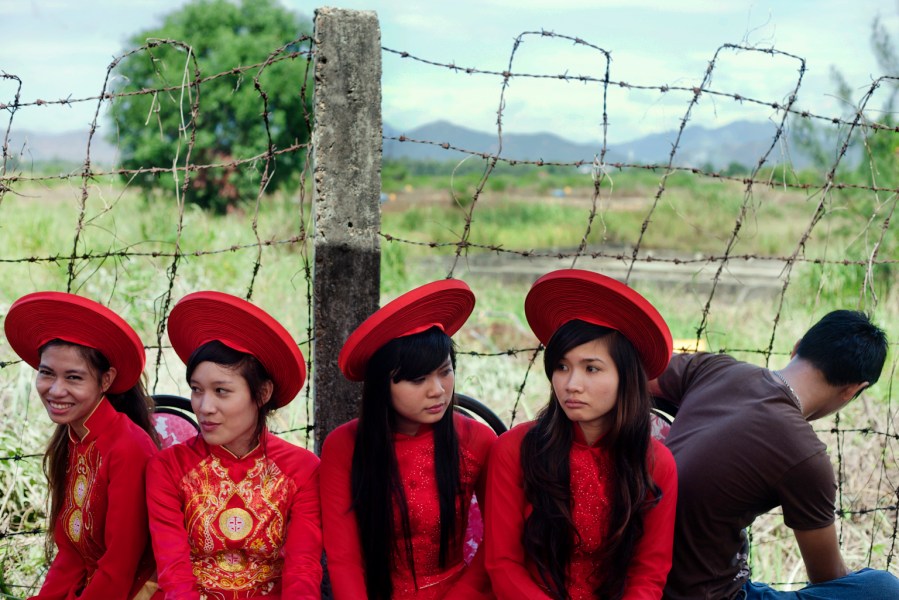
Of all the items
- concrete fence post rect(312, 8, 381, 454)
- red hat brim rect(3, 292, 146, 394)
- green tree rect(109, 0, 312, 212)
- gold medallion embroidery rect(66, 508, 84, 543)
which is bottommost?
gold medallion embroidery rect(66, 508, 84, 543)

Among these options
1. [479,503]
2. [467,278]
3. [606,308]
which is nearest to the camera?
[606,308]

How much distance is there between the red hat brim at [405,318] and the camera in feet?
7.71

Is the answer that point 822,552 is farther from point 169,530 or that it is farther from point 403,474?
point 169,530

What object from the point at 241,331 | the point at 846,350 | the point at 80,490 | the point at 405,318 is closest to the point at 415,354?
the point at 405,318

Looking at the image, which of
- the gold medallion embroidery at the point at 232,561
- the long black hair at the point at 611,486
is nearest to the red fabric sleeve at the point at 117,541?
the gold medallion embroidery at the point at 232,561

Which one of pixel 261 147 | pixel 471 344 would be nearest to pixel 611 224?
pixel 261 147

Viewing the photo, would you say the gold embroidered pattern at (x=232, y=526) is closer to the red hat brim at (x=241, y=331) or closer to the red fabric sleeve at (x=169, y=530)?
the red fabric sleeve at (x=169, y=530)

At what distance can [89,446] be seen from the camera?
2.51m

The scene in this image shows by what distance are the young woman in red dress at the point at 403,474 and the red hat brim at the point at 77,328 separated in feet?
1.99

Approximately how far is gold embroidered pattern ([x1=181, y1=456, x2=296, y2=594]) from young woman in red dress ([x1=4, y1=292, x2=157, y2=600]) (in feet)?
0.55

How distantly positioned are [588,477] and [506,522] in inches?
10.0

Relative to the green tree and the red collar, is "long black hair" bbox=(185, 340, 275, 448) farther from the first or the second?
the green tree

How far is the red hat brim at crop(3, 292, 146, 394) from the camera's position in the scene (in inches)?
95.7

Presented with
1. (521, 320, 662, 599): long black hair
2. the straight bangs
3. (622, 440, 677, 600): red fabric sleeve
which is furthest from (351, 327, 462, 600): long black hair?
(622, 440, 677, 600): red fabric sleeve
